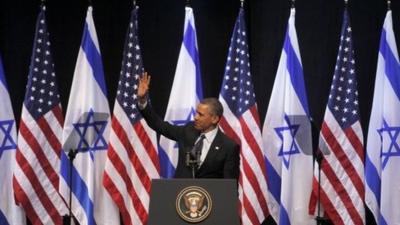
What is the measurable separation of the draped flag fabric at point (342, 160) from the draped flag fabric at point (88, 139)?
7.04 feet

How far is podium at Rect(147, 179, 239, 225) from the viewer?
406 centimetres

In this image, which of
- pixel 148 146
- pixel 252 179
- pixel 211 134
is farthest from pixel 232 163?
pixel 148 146

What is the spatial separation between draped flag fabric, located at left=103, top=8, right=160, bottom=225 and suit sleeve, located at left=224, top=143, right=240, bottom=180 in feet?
5.86

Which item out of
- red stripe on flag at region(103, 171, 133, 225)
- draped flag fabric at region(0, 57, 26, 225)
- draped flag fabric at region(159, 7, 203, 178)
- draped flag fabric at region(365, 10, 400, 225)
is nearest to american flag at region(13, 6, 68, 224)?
draped flag fabric at region(0, 57, 26, 225)

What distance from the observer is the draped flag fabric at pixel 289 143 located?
654 centimetres

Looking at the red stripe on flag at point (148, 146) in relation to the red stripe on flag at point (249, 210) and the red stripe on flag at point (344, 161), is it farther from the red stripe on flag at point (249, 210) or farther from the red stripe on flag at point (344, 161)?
the red stripe on flag at point (344, 161)

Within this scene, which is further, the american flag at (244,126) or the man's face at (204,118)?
the american flag at (244,126)

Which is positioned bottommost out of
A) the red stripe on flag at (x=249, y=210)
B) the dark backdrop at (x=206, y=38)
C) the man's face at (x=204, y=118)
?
the red stripe on flag at (x=249, y=210)

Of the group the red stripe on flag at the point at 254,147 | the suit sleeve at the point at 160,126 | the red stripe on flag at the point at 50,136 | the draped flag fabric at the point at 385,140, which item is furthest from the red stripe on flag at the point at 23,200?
the draped flag fabric at the point at 385,140

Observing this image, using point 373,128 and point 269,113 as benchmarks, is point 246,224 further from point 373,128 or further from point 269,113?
point 373,128

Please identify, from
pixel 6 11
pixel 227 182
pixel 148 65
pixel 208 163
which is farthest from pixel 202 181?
pixel 6 11

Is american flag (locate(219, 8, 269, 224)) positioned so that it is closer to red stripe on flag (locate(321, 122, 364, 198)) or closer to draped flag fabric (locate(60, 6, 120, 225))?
red stripe on flag (locate(321, 122, 364, 198))

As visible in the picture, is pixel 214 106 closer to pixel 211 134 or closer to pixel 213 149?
pixel 211 134

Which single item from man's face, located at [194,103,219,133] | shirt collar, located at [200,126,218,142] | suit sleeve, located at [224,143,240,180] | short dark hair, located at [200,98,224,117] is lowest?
suit sleeve, located at [224,143,240,180]
